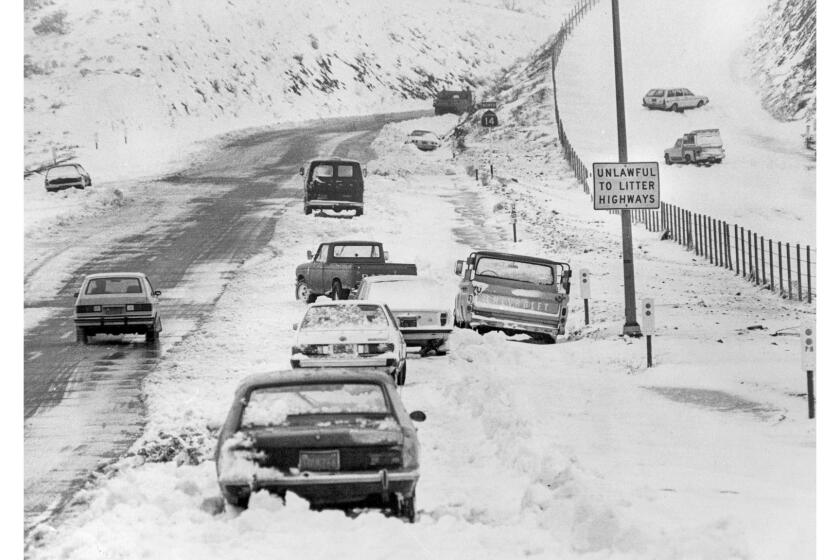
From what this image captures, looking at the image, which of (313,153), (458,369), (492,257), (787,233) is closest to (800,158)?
(787,233)

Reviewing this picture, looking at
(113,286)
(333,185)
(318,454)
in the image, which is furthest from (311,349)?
(333,185)

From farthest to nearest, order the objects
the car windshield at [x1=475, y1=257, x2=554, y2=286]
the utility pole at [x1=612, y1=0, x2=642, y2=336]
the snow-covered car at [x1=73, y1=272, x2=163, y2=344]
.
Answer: the car windshield at [x1=475, y1=257, x2=554, y2=286] < the utility pole at [x1=612, y1=0, x2=642, y2=336] < the snow-covered car at [x1=73, y1=272, x2=163, y2=344]

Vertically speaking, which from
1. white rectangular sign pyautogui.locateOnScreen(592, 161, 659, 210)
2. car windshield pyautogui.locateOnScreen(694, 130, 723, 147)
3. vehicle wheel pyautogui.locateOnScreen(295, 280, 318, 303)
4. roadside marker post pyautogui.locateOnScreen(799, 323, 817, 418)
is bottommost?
roadside marker post pyautogui.locateOnScreen(799, 323, 817, 418)

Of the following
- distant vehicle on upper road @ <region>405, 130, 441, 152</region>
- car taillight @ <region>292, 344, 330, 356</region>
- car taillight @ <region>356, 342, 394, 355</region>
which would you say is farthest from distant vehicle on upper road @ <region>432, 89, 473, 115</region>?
car taillight @ <region>292, 344, 330, 356</region>

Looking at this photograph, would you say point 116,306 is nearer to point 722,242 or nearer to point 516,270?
point 516,270

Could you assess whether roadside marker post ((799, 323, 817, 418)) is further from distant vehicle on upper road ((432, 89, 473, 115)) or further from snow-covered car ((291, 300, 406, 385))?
distant vehicle on upper road ((432, 89, 473, 115))

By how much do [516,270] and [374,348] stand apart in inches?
217

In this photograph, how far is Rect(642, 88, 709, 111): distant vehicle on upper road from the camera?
22416mm

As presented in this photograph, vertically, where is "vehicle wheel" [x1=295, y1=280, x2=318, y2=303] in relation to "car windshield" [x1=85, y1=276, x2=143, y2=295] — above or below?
below

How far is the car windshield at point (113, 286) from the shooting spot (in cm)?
1828

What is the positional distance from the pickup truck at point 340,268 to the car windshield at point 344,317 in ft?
12.5

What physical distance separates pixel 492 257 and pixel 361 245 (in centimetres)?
290

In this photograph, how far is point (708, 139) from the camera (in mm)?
22219

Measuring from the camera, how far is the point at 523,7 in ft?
70.6
